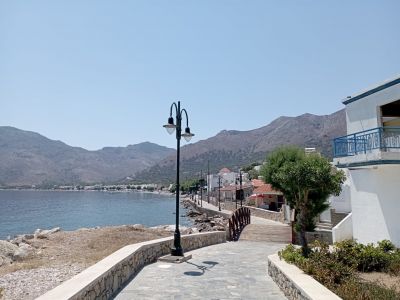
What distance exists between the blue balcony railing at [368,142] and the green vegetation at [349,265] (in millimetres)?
3357

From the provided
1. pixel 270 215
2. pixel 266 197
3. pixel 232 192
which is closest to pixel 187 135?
pixel 270 215

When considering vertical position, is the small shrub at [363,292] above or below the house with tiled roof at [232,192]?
below

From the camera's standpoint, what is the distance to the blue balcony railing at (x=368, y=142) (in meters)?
12.8

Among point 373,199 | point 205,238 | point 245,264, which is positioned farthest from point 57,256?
point 373,199

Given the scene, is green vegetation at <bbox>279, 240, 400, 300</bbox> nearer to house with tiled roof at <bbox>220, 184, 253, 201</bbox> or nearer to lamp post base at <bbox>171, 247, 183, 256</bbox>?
lamp post base at <bbox>171, 247, 183, 256</bbox>

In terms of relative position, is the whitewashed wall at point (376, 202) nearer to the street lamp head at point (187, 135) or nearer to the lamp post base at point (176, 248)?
the street lamp head at point (187, 135)

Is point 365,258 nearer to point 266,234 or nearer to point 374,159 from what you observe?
point 374,159

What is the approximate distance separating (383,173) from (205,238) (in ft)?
26.9

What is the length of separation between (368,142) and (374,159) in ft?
3.41

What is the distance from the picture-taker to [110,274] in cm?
778

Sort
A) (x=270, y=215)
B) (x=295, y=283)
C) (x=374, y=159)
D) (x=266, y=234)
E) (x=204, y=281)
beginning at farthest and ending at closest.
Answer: (x=270, y=215) → (x=266, y=234) → (x=374, y=159) → (x=204, y=281) → (x=295, y=283)

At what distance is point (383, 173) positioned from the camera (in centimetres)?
1304

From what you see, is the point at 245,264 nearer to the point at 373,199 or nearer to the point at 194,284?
the point at 194,284

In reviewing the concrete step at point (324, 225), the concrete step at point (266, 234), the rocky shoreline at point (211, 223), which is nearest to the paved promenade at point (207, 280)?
the concrete step at point (266, 234)
